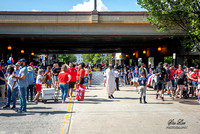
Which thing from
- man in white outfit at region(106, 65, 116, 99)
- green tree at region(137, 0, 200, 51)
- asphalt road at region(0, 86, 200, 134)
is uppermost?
green tree at region(137, 0, 200, 51)

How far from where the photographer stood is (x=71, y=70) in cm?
1307

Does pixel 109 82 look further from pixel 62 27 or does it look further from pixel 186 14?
pixel 62 27

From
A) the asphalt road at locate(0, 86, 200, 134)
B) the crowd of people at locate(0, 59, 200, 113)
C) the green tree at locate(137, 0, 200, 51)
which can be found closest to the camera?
the asphalt road at locate(0, 86, 200, 134)

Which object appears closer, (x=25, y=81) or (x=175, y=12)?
(x=25, y=81)

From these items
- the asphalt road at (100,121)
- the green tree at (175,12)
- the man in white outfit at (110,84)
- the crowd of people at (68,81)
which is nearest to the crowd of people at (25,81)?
the crowd of people at (68,81)

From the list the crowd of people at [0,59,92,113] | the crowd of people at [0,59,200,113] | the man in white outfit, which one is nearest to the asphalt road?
the crowd of people at [0,59,92,113]

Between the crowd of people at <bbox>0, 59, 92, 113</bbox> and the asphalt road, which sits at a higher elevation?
the crowd of people at <bbox>0, 59, 92, 113</bbox>

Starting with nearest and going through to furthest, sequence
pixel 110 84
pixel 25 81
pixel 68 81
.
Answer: pixel 25 81
pixel 68 81
pixel 110 84

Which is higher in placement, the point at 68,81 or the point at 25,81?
the point at 25,81

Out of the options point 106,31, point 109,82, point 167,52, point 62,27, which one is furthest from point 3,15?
point 167,52

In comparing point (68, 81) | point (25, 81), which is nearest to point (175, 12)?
point (68, 81)

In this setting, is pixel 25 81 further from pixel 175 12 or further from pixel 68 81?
pixel 175 12

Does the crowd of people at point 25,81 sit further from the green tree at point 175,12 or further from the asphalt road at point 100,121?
the green tree at point 175,12

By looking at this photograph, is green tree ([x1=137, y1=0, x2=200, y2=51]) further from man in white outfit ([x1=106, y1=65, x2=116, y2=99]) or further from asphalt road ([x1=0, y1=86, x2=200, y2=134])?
asphalt road ([x1=0, y1=86, x2=200, y2=134])
